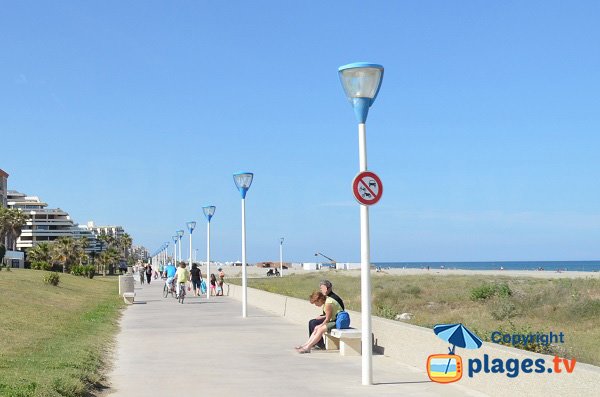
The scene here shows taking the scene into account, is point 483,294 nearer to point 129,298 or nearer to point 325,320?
point 129,298

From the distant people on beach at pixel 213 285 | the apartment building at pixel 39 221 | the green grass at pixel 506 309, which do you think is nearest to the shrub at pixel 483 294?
the green grass at pixel 506 309

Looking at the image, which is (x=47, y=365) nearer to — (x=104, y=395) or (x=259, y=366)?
(x=104, y=395)

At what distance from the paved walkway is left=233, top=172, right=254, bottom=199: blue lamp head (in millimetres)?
5861

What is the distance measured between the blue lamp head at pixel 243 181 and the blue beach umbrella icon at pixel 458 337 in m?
13.7

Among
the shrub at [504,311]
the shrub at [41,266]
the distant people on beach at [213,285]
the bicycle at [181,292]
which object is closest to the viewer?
the shrub at [504,311]

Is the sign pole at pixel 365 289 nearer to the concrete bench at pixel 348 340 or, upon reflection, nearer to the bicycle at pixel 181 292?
the concrete bench at pixel 348 340

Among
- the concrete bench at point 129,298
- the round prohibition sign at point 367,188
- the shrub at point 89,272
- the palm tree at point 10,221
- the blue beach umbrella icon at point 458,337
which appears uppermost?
the palm tree at point 10,221

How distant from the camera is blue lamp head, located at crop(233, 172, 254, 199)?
23.3 m

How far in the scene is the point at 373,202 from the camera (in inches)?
382

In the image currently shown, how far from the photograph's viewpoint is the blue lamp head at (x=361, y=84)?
32.0 ft

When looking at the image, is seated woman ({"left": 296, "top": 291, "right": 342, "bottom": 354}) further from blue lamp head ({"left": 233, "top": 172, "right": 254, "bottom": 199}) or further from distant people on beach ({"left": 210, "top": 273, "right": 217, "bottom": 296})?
distant people on beach ({"left": 210, "top": 273, "right": 217, "bottom": 296})

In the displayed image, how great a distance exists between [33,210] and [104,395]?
582 ft

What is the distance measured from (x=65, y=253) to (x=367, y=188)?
336 ft

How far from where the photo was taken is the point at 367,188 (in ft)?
31.7
